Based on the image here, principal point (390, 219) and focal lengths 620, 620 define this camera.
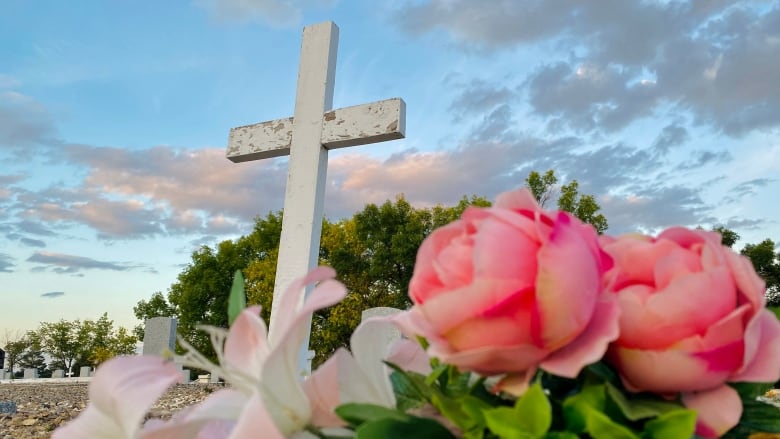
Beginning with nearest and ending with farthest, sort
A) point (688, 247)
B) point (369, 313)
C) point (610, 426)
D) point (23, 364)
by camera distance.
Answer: point (610, 426), point (688, 247), point (369, 313), point (23, 364)

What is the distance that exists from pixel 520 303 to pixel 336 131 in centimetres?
436

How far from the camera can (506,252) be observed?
19.0 inches

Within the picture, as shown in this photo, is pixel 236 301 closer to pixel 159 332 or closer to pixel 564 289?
pixel 564 289

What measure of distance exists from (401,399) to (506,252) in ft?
0.65

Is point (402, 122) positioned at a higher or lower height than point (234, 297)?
higher

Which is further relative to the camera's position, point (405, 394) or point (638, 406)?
point (405, 394)

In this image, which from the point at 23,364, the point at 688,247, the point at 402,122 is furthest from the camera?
the point at 23,364

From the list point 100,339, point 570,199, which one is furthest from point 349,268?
point 100,339

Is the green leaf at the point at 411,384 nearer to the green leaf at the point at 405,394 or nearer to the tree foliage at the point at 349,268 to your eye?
the green leaf at the point at 405,394

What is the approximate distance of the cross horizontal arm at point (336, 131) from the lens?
455 centimetres

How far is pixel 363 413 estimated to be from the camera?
1.64ft

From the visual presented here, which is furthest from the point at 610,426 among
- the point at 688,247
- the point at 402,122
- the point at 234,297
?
the point at 402,122

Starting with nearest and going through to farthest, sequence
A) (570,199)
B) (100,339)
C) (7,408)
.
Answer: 1. (7,408)
2. (570,199)
3. (100,339)

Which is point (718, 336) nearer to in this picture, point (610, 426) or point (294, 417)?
point (610, 426)
